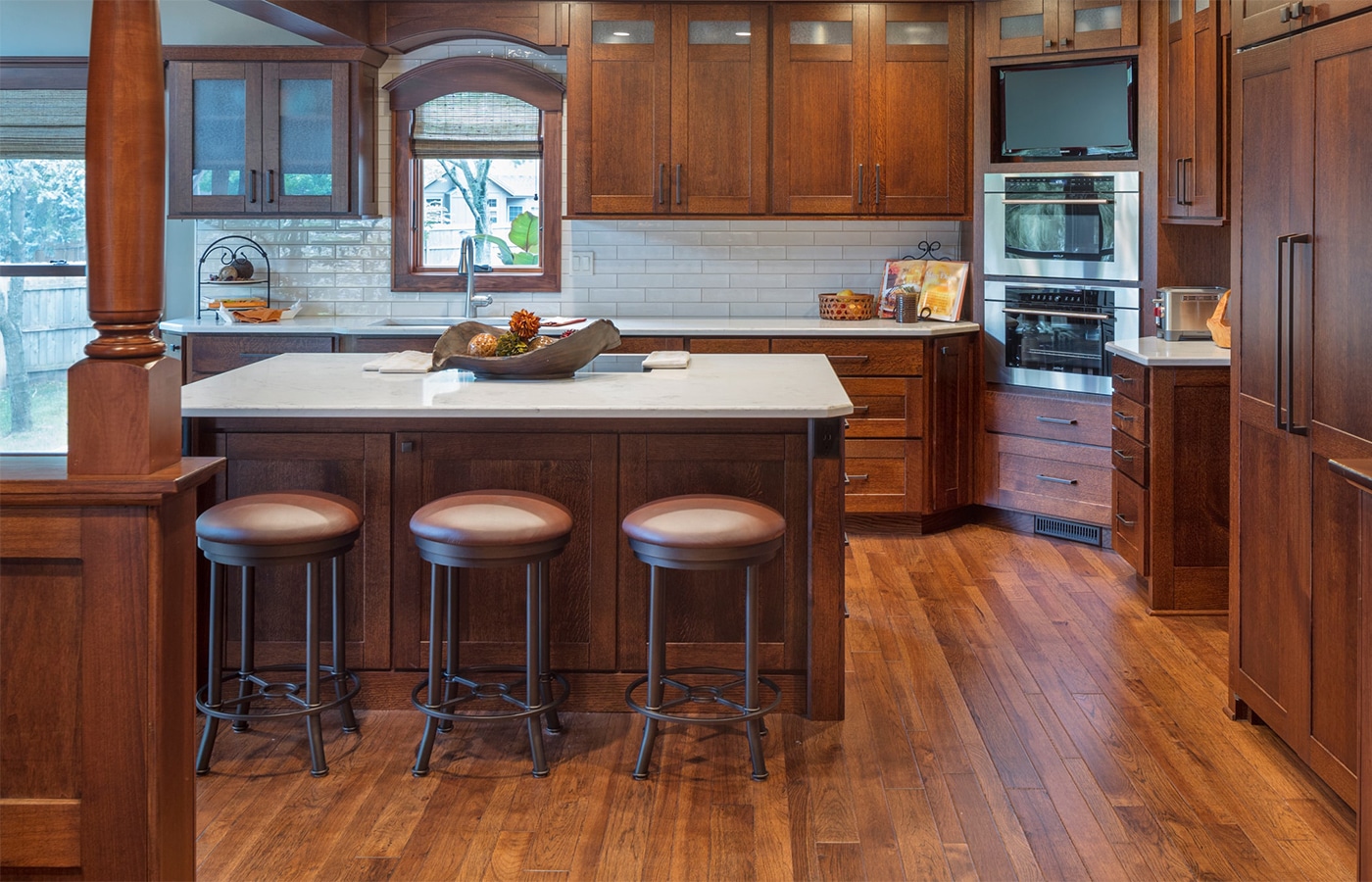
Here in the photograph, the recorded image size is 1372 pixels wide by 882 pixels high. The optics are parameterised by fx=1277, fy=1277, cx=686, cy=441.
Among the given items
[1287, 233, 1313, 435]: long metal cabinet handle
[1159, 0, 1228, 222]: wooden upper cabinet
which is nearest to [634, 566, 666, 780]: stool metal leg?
[1287, 233, 1313, 435]: long metal cabinet handle

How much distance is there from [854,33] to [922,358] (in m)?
1.59

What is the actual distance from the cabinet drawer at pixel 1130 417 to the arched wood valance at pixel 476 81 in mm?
3094

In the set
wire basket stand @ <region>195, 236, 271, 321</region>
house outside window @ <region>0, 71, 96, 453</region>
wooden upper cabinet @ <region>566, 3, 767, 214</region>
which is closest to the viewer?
wooden upper cabinet @ <region>566, 3, 767, 214</region>

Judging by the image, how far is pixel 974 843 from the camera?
2863 millimetres

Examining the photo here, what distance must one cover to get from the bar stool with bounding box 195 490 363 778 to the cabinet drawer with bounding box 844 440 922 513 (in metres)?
3.01

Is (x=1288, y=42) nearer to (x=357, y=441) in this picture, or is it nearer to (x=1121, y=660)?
(x=1121, y=660)

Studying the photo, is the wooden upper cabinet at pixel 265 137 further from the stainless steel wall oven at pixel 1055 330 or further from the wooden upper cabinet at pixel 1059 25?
the stainless steel wall oven at pixel 1055 330

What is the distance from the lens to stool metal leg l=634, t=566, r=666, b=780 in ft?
10.7

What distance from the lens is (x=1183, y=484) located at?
4.63 meters

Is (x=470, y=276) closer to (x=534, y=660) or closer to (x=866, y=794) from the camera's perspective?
(x=534, y=660)

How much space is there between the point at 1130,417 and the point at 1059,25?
6.28 feet

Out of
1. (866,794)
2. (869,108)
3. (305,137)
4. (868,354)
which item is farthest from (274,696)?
(869,108)

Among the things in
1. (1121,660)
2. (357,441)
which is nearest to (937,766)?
(1121,660)

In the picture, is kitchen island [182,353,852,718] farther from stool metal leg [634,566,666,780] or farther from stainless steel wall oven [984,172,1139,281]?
stainless steel wall oven [984,172,1139,281]
